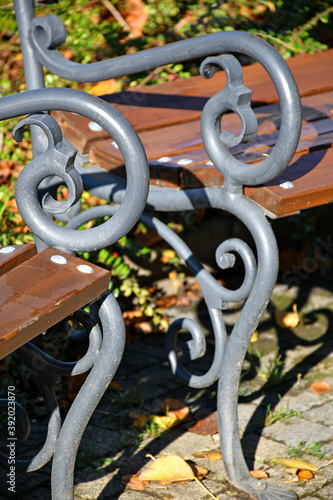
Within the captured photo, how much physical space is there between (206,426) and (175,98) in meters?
1.12

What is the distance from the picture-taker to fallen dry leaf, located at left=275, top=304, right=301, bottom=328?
2939 millimetres

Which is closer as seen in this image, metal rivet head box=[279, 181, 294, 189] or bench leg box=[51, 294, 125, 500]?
bench leg box=[51, 294, 125, 500]

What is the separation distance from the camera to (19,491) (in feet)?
5.89

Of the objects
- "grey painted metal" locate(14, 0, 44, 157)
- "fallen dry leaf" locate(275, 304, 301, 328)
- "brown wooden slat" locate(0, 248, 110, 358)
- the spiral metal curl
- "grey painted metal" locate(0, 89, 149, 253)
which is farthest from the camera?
"fallen dry leaf" locate(275, 304, 301, 328)

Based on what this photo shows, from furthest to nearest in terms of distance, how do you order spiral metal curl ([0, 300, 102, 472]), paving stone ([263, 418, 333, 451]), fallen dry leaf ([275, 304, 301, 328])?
fallen dry leaf ([275, 304, 301, 328]) → paving stone ([263, 418, 333, 451]) → spiral metal curl ([0, 300, 102, 472])

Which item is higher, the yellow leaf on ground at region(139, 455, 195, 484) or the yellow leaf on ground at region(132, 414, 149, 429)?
the yellow leaf on ground at region(139, 455, 195, 484)

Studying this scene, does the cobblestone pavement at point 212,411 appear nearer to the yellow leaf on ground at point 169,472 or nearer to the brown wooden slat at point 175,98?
the yellow leaf on ground at point 169,472

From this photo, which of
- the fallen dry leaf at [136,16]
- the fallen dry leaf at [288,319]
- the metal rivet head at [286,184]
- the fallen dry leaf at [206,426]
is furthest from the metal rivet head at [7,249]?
the fallen dry leaf at [136,16]

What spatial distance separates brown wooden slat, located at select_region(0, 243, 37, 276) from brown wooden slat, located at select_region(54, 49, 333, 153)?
2.22 ft

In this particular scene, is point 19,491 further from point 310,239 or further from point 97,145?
point 310,239

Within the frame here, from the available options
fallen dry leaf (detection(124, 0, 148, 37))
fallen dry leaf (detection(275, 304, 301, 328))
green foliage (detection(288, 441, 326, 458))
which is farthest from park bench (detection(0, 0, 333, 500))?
fallen dry leaf (detection(124, 0, 148, 37))

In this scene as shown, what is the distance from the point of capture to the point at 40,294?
1199mm

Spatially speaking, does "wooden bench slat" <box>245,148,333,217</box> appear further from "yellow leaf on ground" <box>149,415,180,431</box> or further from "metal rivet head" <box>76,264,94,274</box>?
"yellow leaf on ground" <box>149,415,180,431</box>

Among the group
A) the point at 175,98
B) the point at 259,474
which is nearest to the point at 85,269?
the point at 259,474
